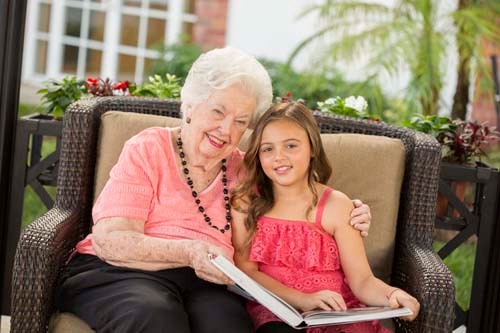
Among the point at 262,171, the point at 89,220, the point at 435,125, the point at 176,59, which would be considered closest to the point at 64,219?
the point at 89,220

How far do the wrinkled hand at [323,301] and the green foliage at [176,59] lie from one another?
4.74 m

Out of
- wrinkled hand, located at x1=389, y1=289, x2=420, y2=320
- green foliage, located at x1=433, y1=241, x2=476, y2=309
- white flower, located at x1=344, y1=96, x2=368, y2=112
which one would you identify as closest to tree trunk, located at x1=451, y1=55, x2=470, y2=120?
green foliage, located at x1=433, y1=241, x2=476, y2=309

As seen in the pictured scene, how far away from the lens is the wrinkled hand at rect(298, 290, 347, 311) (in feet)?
7.61

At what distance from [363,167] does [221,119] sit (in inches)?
21.4

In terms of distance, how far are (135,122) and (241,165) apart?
14.8 inches

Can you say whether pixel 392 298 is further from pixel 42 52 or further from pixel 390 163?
pixel 42 52

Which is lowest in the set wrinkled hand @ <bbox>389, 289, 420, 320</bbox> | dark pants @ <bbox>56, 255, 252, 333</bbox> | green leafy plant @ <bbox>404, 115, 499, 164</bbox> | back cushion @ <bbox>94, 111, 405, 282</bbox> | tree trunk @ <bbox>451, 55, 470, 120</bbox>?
dark pants @ <bbox>56, 255, 252, 333</bbox>

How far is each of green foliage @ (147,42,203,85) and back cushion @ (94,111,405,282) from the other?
14.0 feet

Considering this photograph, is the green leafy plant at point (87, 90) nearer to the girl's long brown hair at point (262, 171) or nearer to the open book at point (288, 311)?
the girl's long brown hair at point (262, 171)

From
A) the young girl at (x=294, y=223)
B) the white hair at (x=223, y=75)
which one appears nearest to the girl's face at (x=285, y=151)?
the young girl at (x=294, y=223)

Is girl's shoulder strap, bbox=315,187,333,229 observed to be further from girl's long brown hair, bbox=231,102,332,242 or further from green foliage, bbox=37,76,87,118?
green foliage, bbox=37,76,87,118

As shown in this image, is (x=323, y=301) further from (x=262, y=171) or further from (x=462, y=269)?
(x=462, y=269)

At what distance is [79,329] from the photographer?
228 cm

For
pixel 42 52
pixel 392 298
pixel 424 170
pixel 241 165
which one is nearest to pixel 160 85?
pixel 241 165
